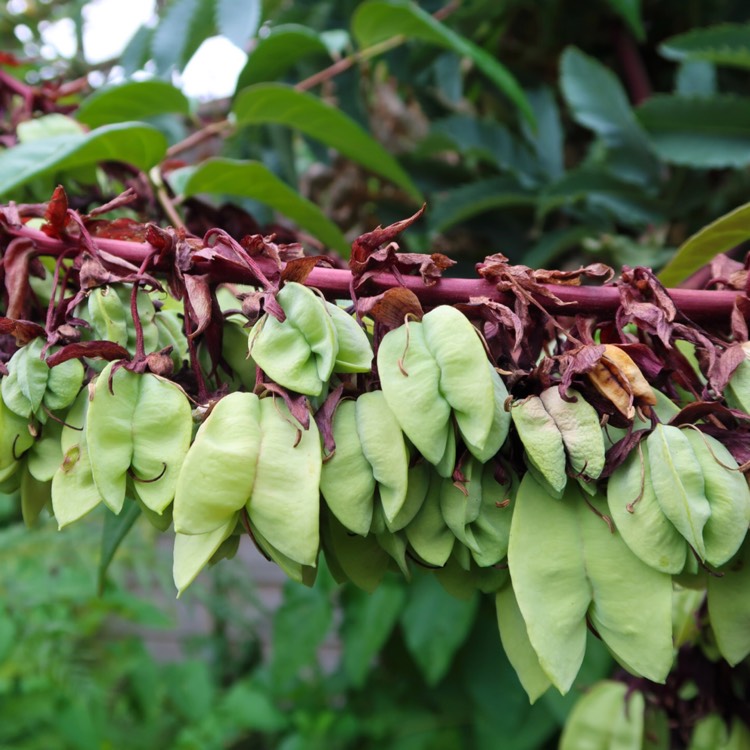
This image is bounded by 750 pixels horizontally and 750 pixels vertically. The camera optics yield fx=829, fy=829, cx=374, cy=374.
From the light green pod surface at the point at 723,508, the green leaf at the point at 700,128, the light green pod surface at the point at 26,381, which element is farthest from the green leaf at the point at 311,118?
the light green pod surface at the point at 723,508

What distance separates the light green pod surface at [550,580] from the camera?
0.37m

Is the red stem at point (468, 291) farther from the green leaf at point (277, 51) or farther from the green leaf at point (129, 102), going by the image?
the green leaf at point (277, 51)

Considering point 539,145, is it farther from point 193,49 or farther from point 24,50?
point 24,50

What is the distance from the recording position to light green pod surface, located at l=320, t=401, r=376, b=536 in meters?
0.37

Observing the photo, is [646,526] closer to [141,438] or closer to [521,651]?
[521,651]

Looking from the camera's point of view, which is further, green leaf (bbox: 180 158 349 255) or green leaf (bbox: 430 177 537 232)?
green leaf (bbox: 430 177 537 232)

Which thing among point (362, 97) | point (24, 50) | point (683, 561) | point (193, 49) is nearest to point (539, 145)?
point (362, 97)

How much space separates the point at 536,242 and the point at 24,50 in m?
1.39

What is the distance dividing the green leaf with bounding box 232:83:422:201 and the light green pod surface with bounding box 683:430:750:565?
56 cm

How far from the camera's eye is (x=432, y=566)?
415 mm

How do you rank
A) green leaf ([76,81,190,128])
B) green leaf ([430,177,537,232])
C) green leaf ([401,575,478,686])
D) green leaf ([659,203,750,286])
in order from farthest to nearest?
green leaf ([401,575,478,686]) < green leaf ([430,177,537,232]) < green leaf ([76,81,190,128]) < green leaf ([659,203,750,286])

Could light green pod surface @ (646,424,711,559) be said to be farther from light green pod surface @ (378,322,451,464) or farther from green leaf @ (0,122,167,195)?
green leaf @ (0,122,167,195)

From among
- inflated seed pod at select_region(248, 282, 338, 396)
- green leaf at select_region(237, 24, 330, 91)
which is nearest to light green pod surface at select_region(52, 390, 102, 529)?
inflated seed pod at select_region(248, 282, 338, 396)

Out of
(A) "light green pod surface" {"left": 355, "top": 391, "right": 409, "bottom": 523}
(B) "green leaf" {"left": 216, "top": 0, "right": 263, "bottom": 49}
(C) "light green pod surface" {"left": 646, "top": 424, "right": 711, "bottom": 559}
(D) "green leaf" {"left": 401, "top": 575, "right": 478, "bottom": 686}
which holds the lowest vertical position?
(D) "green leaf" {"left": 401, "top": 575, "right": 478, "bottom": 686}
